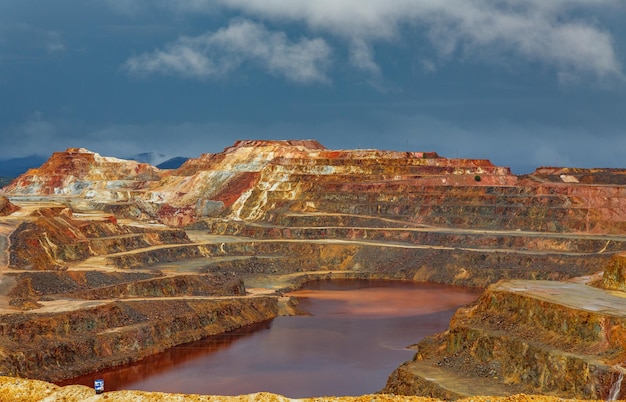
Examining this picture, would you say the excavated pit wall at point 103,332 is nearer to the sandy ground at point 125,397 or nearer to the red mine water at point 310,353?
the red mine water at point 310,353

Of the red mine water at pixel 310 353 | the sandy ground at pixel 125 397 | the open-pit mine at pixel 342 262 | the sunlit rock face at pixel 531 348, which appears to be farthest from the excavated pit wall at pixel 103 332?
the sandy ground at pixel 125 397

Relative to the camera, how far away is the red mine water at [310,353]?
62.0 metres

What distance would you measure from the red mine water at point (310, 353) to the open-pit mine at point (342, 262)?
324 centimetres

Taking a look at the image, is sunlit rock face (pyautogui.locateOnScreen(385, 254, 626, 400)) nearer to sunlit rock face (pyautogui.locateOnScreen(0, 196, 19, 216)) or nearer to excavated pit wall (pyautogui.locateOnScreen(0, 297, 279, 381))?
excavated pit wall (pyautogui.locateOnScreen(0, 297, 279, 381))

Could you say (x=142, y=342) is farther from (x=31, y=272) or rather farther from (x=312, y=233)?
(x=312, y=233)

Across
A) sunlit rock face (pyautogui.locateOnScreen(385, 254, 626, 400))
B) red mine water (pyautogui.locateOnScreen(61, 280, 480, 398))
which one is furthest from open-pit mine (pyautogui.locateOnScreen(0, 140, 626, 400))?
red mine water (pyautogui.locateOnScreen(61, 280, 480, 398))

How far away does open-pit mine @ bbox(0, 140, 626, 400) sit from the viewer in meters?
54.3

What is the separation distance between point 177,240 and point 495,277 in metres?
52.8

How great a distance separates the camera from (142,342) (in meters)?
74.0

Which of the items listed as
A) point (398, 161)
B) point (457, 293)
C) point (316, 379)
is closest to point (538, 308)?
point (316, 379)

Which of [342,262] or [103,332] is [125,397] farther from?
[342,262]

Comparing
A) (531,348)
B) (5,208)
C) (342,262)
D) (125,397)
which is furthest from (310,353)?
(5,208)

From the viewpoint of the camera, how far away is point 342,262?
13175 centimetres

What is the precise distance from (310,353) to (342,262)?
58.7m
